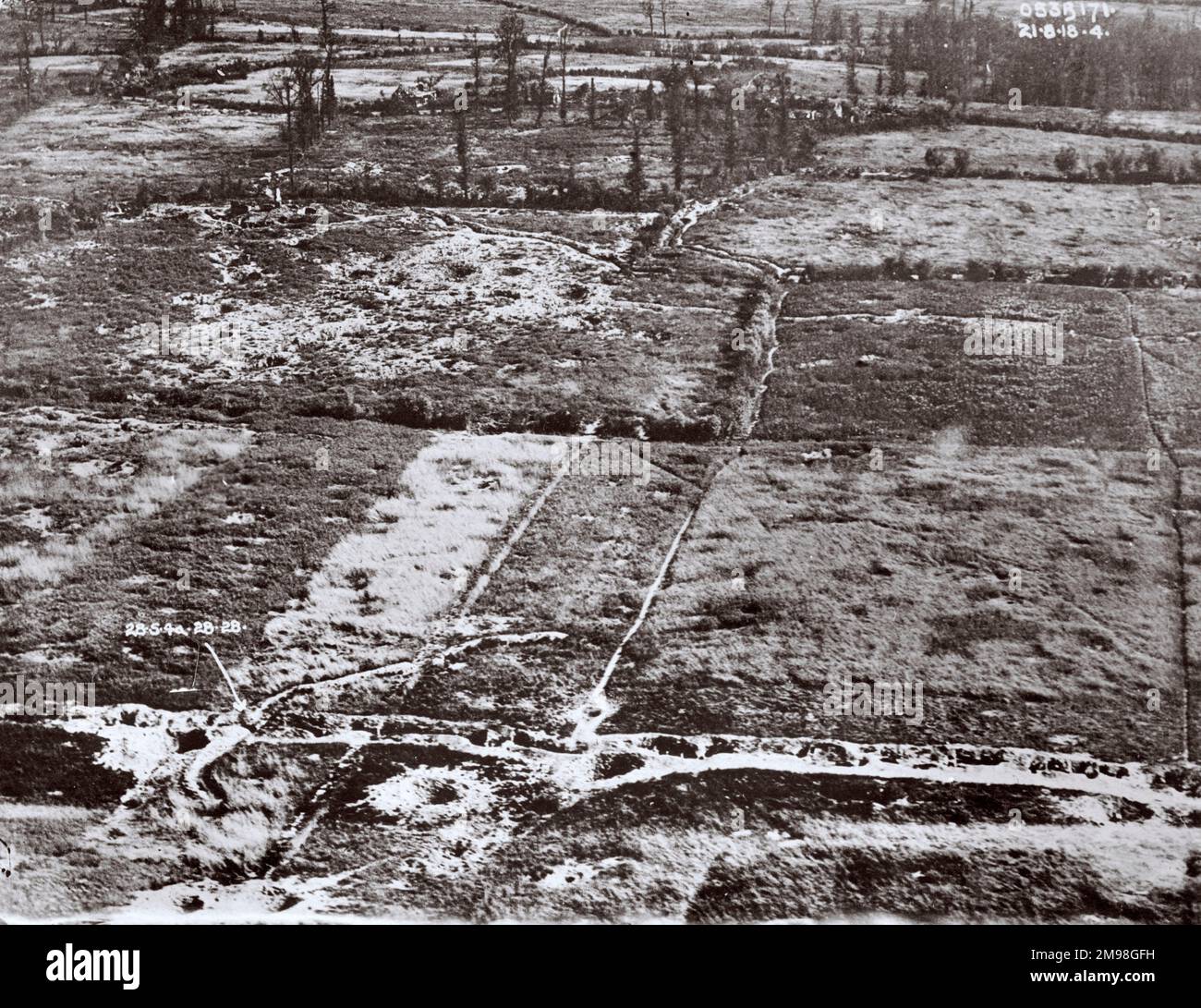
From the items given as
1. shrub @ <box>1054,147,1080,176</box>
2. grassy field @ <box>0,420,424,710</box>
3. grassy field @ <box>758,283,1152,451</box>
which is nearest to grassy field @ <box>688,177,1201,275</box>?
shrub @ <box>1054,147,1080,176</box>

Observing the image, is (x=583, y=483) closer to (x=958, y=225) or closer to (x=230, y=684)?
(x=230, y=684)

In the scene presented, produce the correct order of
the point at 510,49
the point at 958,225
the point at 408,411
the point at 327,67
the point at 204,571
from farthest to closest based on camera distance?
the point at 510,49
the point at 327,67
the point at 958,225
the point at 408,411
the point at 204,571

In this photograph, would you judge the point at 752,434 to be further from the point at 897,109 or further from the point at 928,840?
the point at 897,109

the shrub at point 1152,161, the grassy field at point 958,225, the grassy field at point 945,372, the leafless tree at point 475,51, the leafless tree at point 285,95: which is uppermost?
the leafless tree at point 475,51

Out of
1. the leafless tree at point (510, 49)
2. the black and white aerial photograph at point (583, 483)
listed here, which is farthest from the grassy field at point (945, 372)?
the leafless tree at point (510, 49)

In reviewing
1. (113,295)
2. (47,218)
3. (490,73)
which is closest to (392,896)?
(113,295)

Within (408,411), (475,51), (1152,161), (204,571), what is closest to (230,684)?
(204,571)

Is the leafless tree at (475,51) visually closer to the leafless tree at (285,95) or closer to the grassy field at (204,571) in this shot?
the leafless tree at (285,95)

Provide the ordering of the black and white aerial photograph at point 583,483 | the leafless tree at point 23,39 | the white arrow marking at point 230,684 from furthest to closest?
the leafless tree at point 23,39 → the white arrow marking at point 230,684 → the black and white aerial photograph at point 583,483
